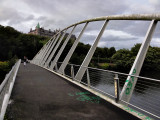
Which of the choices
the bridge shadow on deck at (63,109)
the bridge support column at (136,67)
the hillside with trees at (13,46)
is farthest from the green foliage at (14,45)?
the bridge support column at (136,67)

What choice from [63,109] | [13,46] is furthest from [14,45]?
[63,109]

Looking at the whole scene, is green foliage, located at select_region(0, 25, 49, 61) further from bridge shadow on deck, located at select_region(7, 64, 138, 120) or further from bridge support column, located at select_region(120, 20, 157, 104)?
bridge support column, located at select_region(120, 20, 157, 104)

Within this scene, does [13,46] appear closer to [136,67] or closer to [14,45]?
[14,45]

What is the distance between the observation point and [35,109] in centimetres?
394

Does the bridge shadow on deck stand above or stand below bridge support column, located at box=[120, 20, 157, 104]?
below

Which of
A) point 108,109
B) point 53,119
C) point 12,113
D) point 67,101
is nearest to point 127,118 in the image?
point 108,109

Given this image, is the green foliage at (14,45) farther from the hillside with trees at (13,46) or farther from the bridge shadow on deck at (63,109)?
the bridge shadow on deck at (63,109)

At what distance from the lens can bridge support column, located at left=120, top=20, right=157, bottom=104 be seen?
4.35 m

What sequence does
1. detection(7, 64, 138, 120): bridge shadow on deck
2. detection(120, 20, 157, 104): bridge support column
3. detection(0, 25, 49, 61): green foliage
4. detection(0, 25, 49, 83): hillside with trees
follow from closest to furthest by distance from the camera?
detection(7, 64, 138, 120): bridge shadow on deck, detection(120, 20, 157, 104): bridge support column, detection(0, 25, 49, 83): hillside with trees, detection(0, 25, 49, 61): green foliage

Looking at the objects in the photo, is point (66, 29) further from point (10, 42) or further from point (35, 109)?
point (10, 42)

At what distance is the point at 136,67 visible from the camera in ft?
15.6

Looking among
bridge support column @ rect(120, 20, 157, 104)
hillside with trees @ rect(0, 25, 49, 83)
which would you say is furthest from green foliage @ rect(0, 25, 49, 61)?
bridge support column @ rect(120, 20, 157, 104)

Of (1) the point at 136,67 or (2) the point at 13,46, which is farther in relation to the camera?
(2) the point at 13,46

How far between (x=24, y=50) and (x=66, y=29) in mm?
54796
